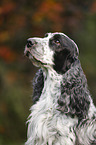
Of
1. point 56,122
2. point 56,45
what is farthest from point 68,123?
point 56,45

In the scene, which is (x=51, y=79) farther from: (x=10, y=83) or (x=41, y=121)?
(x=10, y=83)

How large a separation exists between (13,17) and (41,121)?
4496 mm

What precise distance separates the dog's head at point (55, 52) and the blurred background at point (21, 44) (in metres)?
3.75

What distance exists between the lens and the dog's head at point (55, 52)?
4.05 metres

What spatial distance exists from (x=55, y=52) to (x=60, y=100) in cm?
69

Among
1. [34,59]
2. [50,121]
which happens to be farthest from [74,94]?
[34,59]

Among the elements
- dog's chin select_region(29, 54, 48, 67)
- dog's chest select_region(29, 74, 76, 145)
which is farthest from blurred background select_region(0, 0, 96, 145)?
dog's chin select_region(29, 54, 48, 67)

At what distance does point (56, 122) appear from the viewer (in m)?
4.04

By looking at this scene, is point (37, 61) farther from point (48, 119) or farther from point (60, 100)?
point (48, 119)

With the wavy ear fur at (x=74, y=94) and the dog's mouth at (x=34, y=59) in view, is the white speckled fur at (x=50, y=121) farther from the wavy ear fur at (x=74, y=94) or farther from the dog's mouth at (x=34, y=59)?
the dog's mouth at (x=34, y=59)

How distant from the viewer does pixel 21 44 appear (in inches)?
409

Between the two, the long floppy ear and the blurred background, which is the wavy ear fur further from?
the blurred background

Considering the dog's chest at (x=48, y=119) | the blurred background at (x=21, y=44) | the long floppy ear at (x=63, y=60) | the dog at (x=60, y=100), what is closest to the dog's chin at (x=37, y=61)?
the dog at (x=60, y=100)

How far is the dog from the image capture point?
4023 mm
